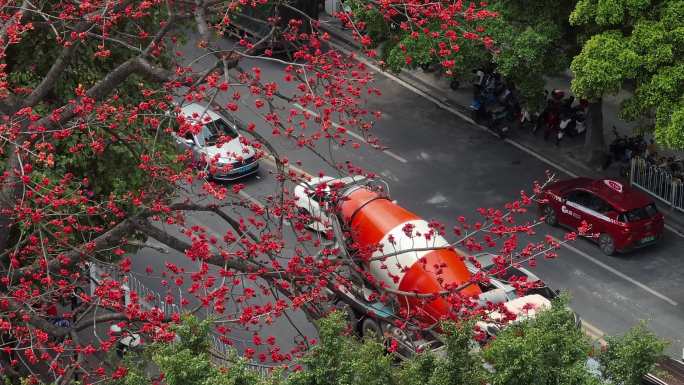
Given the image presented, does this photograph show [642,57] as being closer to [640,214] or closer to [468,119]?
[640,214]

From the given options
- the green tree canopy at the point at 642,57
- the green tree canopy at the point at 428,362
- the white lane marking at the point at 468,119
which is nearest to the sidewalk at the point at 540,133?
the white lane marking at the point at 468,119

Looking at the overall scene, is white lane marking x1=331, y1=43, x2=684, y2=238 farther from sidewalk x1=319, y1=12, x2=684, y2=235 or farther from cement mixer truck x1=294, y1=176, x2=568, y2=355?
cement mixer truck x1=294, y1=176, x2=568, y2=355

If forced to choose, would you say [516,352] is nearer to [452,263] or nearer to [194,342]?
[194,342]

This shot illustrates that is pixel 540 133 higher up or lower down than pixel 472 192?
higher up

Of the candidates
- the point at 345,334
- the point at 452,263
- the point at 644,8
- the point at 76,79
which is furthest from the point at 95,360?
the point at 644,8

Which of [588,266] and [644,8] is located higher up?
[644,8]

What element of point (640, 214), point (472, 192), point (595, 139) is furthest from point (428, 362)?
point (595, 139)

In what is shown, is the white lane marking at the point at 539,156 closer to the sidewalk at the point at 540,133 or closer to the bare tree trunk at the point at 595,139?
the sidewalk at the point at 540,133
